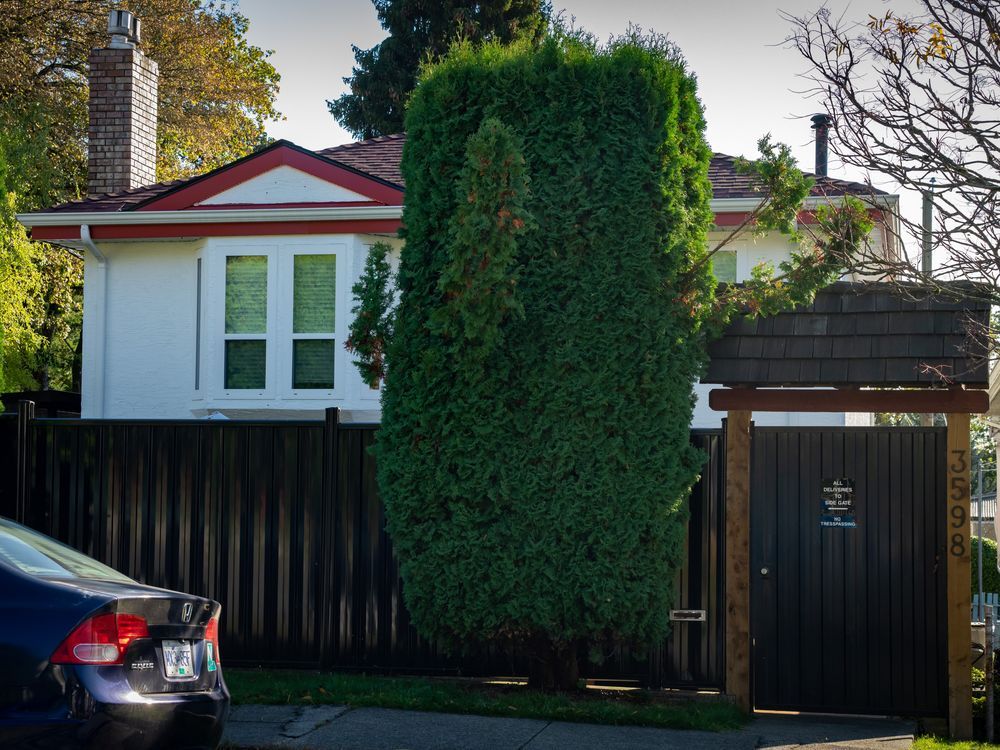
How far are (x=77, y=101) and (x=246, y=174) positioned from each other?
13.9 metres

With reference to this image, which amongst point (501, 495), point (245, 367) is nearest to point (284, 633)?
point (501, 495)

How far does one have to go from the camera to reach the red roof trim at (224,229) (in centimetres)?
1422

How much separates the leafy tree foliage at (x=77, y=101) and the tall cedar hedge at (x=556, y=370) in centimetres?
1480

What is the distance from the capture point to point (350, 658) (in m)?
9.33

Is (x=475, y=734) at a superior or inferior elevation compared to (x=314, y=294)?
inferior

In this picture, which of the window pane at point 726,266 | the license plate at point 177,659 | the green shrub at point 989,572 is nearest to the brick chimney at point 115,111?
the window pane at point 726,266

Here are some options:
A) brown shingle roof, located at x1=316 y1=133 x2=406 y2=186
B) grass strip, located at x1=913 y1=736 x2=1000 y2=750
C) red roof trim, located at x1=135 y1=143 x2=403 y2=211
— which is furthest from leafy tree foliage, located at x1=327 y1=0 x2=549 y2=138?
grass strip, located at x1=913 y1=736 x2=1000 y2=750

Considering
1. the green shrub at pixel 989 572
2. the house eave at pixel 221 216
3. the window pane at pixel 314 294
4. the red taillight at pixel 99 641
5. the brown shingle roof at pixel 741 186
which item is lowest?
the green shrub at pixel 989 572

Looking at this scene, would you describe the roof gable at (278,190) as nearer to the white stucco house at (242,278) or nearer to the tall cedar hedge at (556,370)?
the white stucco house at (242,278)

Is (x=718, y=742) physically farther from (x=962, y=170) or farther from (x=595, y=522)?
(x=962, y=170)

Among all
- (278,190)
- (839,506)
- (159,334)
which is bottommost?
(839,506)

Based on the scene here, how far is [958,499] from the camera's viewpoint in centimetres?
852

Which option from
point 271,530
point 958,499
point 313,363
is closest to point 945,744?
point 958,499

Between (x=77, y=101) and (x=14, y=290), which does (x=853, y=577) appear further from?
(x=77, y=101)
